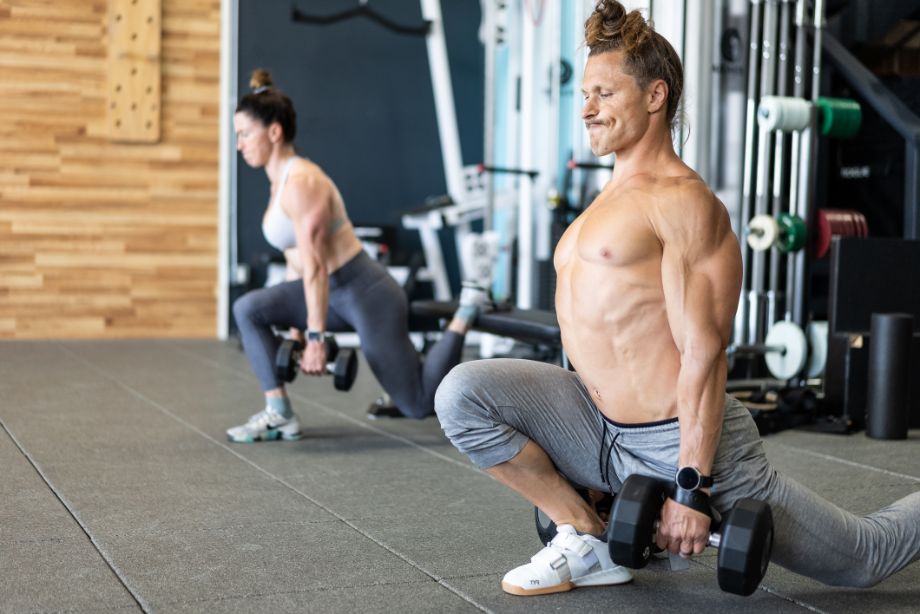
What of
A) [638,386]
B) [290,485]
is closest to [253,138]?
[290,485]

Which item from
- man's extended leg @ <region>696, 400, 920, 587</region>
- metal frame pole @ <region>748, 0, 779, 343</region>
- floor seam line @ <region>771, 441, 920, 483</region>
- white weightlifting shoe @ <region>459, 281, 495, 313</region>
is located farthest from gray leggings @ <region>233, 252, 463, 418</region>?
metal frame pole @ <region>748, 0, 779, 343</region>

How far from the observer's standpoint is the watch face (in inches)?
66.3

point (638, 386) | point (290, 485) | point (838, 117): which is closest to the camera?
point (638, 386)

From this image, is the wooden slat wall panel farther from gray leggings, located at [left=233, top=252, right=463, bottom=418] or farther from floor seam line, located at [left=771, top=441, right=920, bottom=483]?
floor seam line, located at [left=771, top=441, right=920, bottom=483]

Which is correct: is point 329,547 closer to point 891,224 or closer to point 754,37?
point 754,37

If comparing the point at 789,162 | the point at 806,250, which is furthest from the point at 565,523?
the point at 789,162

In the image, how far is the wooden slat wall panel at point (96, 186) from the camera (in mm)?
6305

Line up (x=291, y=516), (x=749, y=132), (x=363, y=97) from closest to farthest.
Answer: (x=291, y=516) → (x=749, y=132) → (x=363, y=97)

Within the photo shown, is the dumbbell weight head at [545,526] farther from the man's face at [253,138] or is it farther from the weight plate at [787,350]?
the weight plate at [787,350]

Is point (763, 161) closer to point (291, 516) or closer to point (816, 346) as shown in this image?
point (816, 346)

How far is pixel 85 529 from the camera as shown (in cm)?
230

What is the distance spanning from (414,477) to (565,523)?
1043mm

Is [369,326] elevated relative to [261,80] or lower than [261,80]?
lower

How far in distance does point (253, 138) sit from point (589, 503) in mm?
1845
